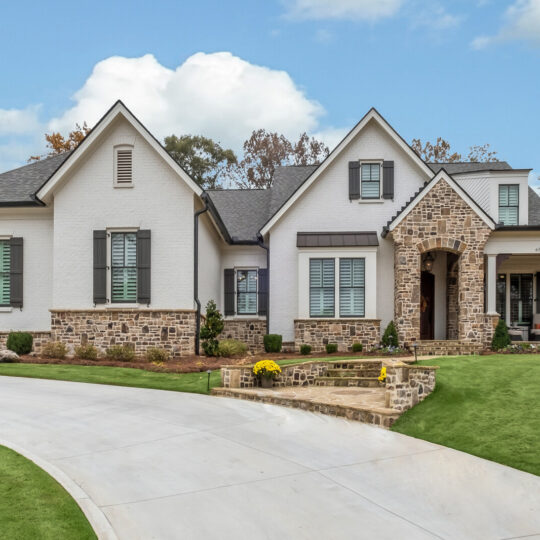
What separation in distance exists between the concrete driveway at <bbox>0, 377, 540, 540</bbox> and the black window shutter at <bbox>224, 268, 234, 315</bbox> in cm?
1147

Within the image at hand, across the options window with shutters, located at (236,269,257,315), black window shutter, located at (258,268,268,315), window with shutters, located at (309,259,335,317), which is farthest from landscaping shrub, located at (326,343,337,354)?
window with shutters, located at (236,269,257,315)

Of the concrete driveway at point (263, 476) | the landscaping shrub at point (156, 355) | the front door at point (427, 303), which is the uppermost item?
the front door at point (427, 303)

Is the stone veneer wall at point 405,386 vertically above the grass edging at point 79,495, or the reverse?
the stone veneer wall at point 405,386

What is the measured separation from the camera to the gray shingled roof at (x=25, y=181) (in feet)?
64.5

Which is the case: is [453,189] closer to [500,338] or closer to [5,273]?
[500,338]

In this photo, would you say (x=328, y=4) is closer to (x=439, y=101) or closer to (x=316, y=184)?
(x=439, y=101)

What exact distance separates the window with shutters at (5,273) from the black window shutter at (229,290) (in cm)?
736

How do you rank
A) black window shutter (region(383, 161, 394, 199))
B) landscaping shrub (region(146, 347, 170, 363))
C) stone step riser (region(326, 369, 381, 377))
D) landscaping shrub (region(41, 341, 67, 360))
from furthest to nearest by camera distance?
black window shutter (region(383, 161, 394, 199)), landscaping shrub (region(41, 341, 67, 360)), landscaping shrub (region(146, 347, 170, 363)), stone step riser (region(326, 369, 381, 377))

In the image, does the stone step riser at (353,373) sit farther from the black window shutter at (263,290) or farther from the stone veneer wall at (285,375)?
the black window shutter at (263,290)

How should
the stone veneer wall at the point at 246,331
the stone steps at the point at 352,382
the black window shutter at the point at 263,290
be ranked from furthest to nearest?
the black window shutter at the point at 263,290
the stone veneer wall at the point at 246,331
the stone steps at the point at 352,382

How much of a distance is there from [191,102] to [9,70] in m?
19.6

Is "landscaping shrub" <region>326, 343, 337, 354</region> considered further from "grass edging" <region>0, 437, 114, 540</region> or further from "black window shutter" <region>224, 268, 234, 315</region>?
"grass edging" <region>0, 437, 114, 540</region>

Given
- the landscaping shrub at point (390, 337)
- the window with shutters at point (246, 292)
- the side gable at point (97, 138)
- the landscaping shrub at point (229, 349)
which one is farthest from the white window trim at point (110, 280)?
the landscaping shrub at point (390, 337)

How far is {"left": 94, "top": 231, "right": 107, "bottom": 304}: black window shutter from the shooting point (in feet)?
60.2
